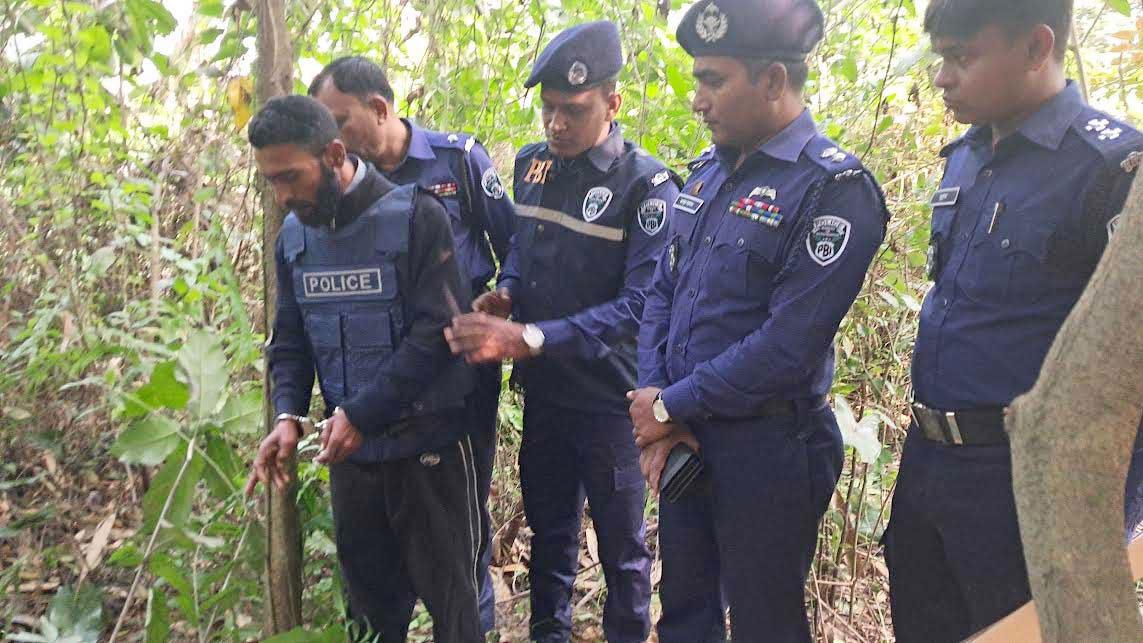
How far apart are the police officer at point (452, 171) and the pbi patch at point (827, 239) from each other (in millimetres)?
1106

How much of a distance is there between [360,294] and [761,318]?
925 mm

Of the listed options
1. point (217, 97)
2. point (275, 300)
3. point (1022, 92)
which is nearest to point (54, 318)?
point (217, 97)

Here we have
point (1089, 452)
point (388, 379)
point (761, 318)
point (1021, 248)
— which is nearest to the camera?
point (1089, 452)

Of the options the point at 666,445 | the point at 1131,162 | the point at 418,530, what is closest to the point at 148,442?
the point at 418,530

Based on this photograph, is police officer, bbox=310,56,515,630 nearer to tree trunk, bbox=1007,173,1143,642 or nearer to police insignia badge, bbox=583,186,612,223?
police insignia badge, bbox=583,186,612,223

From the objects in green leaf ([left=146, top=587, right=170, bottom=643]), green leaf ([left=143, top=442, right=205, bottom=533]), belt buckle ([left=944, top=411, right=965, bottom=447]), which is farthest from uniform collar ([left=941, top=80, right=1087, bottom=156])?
green leaf ([left=146, top=587, right=170, bottom=643])

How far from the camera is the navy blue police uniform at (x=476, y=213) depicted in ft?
8.66

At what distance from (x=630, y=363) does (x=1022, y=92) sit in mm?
1216

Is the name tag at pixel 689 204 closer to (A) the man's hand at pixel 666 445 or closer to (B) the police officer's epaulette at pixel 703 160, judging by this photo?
(B) the police officer's epaulette at pixel 703 160

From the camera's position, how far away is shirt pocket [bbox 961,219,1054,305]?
1598 mm

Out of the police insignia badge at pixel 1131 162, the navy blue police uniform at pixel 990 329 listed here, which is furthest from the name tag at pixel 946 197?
the police insignia badge at pixel 1131 162

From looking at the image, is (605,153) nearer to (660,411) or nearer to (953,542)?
(660,411)

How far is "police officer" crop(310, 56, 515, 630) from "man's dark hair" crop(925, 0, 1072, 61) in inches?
55.7

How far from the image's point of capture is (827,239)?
5.85 feet
